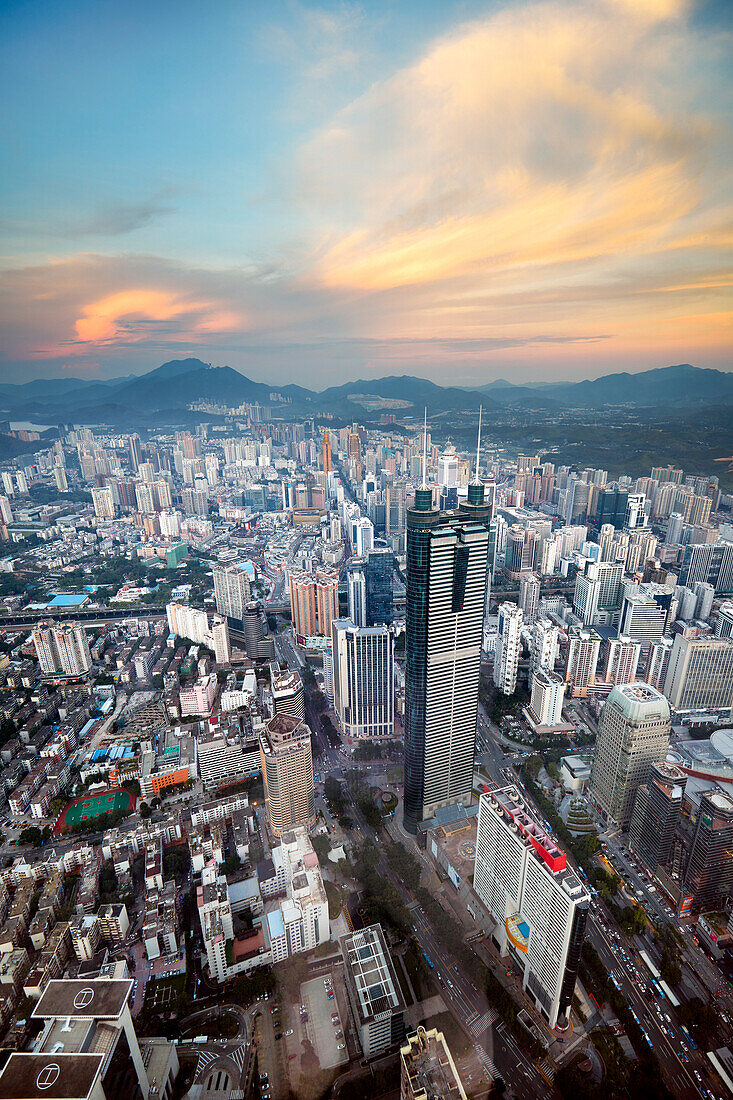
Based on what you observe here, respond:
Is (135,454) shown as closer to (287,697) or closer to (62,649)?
(62,649)

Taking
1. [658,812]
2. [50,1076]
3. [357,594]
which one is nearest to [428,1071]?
[50,1076]

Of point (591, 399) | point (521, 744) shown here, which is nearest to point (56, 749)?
point (521, 744)

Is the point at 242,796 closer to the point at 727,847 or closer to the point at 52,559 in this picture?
the point at 727,847

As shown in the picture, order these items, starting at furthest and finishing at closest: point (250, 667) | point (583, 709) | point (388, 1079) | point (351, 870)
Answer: point (250, 667), point (583, 709), point (351, 870), point (388, 1079)

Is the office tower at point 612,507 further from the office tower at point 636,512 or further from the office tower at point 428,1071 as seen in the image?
the office tower at point 428,1071

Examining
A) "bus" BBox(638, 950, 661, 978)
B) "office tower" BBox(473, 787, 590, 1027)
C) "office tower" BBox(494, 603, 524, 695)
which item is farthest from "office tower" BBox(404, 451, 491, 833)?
"office tower" BBox(494, 603, 524, 695)

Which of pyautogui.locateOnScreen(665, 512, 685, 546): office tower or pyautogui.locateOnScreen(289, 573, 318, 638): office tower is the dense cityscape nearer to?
pyautogui.locateOnScreen(289, 573, 318, 638): office tower
